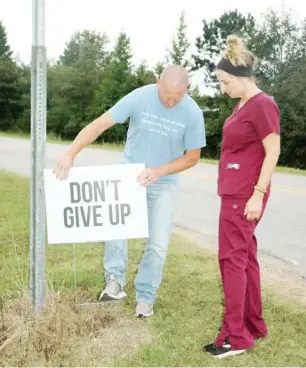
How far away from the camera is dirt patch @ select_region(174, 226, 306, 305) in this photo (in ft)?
16.7

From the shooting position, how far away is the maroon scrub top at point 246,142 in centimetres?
341

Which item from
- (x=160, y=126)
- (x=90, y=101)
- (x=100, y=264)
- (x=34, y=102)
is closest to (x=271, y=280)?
(x=100, y=264)

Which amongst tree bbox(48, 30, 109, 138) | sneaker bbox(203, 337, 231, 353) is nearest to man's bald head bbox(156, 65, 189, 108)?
sneaker bbox(203, 337, 231, 353)

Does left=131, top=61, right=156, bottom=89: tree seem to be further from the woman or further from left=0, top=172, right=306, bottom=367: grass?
the woman

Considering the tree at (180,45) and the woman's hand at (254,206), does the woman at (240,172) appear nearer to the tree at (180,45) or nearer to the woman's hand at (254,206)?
the woman's hand at (254,206)

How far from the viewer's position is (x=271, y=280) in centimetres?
551

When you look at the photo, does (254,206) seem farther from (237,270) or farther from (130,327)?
(130,327)

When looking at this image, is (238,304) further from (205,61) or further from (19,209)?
(205,61)

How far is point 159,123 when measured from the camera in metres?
4.18

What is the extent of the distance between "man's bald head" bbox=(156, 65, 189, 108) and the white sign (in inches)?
20.4

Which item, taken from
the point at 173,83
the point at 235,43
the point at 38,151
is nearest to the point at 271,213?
the point at 173,83

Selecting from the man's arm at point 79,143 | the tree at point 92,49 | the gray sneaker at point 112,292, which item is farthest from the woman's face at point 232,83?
the tree at point 92,49

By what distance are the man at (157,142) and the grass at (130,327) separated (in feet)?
0.91

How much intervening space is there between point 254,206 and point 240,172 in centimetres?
22
